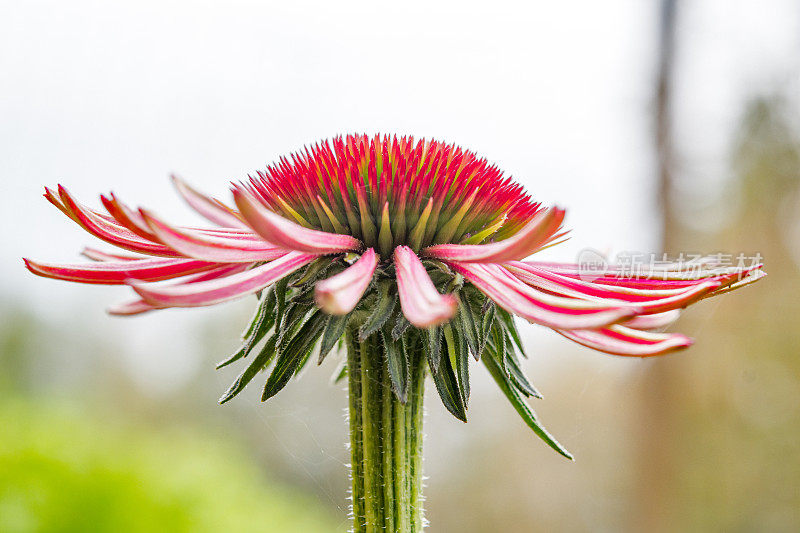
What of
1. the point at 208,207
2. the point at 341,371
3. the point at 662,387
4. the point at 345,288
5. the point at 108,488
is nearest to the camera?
the point at 345,288

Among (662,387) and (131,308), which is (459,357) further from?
(662,387)

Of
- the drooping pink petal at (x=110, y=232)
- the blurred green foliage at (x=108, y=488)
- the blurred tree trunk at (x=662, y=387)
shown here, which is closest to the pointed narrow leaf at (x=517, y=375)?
the drooping pink petal at (x=110, y=232)

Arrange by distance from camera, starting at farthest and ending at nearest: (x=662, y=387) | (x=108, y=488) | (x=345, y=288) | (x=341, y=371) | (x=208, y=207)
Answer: (x=662, y=387) < (x=108, y=488) < (x=341, y=371) < (x=208, y=207) < (x=345, y=288)

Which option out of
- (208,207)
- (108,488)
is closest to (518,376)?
(208,207)

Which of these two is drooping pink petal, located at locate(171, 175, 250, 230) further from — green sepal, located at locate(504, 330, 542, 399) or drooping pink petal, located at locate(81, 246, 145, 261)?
green sepal, located at locate(504, 330, 542, 399)

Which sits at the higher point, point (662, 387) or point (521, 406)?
point (662, 387)

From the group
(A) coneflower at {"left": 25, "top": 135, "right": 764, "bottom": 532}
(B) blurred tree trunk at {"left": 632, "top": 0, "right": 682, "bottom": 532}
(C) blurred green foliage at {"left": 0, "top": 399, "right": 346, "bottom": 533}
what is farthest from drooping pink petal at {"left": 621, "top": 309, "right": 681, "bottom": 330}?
(B) blurred tree trunk at {"left": 632, "top": 0, "right": 682, "bottom": 532}
